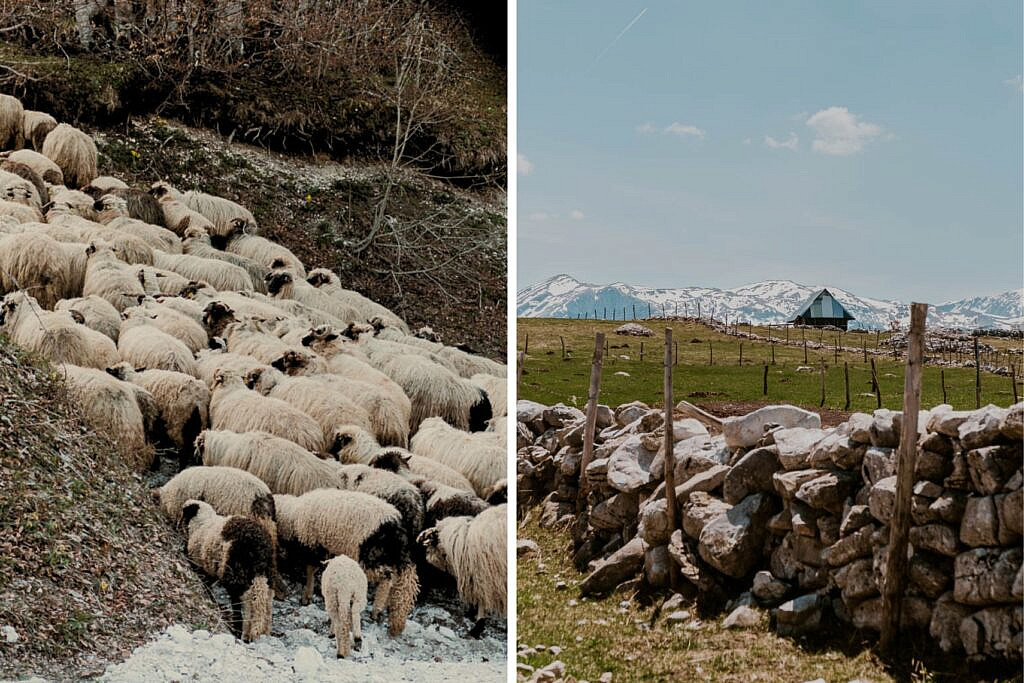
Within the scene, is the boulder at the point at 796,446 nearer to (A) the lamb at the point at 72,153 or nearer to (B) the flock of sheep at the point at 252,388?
(B) the flock of sheep at the point at 252,388

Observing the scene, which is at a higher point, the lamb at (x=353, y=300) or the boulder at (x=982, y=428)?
the lamb at (x=353, y=300)

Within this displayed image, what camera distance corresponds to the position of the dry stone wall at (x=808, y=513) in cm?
Answer: 314

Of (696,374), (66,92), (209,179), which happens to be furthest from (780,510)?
(66,92)

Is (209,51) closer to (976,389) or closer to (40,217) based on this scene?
(40,217)

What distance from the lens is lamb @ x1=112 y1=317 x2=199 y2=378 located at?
3.55 metres

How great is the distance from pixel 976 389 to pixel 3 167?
3.93 meters

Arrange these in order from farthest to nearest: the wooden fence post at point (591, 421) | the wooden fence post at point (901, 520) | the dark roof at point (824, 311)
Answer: the wooden fence post at point (591, 421) → the dark roof at point (824, 311) → the wooden fence post at point (901, 520)

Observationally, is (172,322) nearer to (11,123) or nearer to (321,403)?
(321,403)

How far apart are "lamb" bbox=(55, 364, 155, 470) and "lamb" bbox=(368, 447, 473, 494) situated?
2.90ft

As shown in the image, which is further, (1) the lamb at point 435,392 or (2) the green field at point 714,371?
(1) the lamb at point 435,392

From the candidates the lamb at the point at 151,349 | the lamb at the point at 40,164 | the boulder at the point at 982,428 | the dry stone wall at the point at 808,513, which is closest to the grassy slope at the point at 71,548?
the lamb at the point at 151,349

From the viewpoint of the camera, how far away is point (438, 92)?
173 inches

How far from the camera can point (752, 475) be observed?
4.08m

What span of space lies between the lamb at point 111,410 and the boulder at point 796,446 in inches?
102
